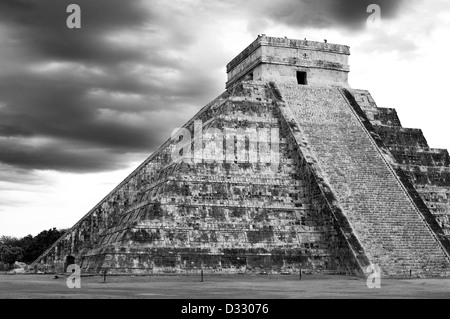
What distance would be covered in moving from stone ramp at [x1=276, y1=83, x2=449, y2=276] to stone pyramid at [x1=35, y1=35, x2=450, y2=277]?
5 cm

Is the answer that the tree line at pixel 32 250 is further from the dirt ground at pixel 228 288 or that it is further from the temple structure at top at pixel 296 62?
the dirt ground at pixel 228 288

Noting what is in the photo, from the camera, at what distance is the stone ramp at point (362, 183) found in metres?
23.0

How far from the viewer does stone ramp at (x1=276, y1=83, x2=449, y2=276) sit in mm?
22953

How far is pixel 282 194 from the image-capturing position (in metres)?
24.8

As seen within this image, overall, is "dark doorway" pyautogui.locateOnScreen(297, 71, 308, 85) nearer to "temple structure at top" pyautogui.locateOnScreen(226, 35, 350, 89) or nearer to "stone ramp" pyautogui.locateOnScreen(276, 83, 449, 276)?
"temple structure at top" pyautogui.locateOnScreen(226, 35, 350, 89)

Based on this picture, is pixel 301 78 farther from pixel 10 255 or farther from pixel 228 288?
pixel 10 255

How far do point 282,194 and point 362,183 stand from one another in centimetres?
329

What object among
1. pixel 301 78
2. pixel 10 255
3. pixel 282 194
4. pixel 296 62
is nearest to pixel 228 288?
pixel 282 194

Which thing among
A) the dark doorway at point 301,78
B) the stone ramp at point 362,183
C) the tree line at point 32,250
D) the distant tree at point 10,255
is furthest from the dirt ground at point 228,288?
the distant tree at point 10,255
